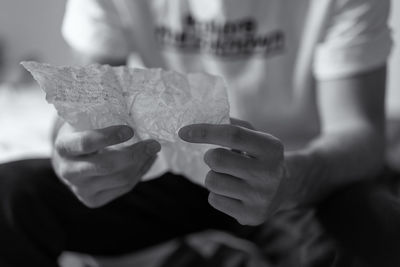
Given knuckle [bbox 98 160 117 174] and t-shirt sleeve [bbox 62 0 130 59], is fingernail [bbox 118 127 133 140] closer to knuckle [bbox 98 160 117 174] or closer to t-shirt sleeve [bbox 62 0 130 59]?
knuckle [bbox 98 160 117 174]

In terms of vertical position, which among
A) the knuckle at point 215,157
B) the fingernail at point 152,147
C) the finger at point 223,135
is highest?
the finger at point 223,135

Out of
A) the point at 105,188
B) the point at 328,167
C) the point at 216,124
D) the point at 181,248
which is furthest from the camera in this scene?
the point at 181,248

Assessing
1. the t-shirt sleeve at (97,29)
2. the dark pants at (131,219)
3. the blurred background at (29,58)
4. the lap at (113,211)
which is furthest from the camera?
the blurred background at (29,58)

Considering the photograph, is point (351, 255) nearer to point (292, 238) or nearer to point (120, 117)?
point (292, 238)

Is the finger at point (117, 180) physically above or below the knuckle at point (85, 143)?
below

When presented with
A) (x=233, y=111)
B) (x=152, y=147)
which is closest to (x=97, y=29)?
(x=233, y=111)

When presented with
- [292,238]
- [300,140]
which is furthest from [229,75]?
[292,238]

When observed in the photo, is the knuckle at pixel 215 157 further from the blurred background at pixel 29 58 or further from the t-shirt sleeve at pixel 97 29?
the blurred background at pixel 29 58

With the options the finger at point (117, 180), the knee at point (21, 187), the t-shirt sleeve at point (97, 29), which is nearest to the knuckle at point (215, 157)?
the finger at point (117, 180)
